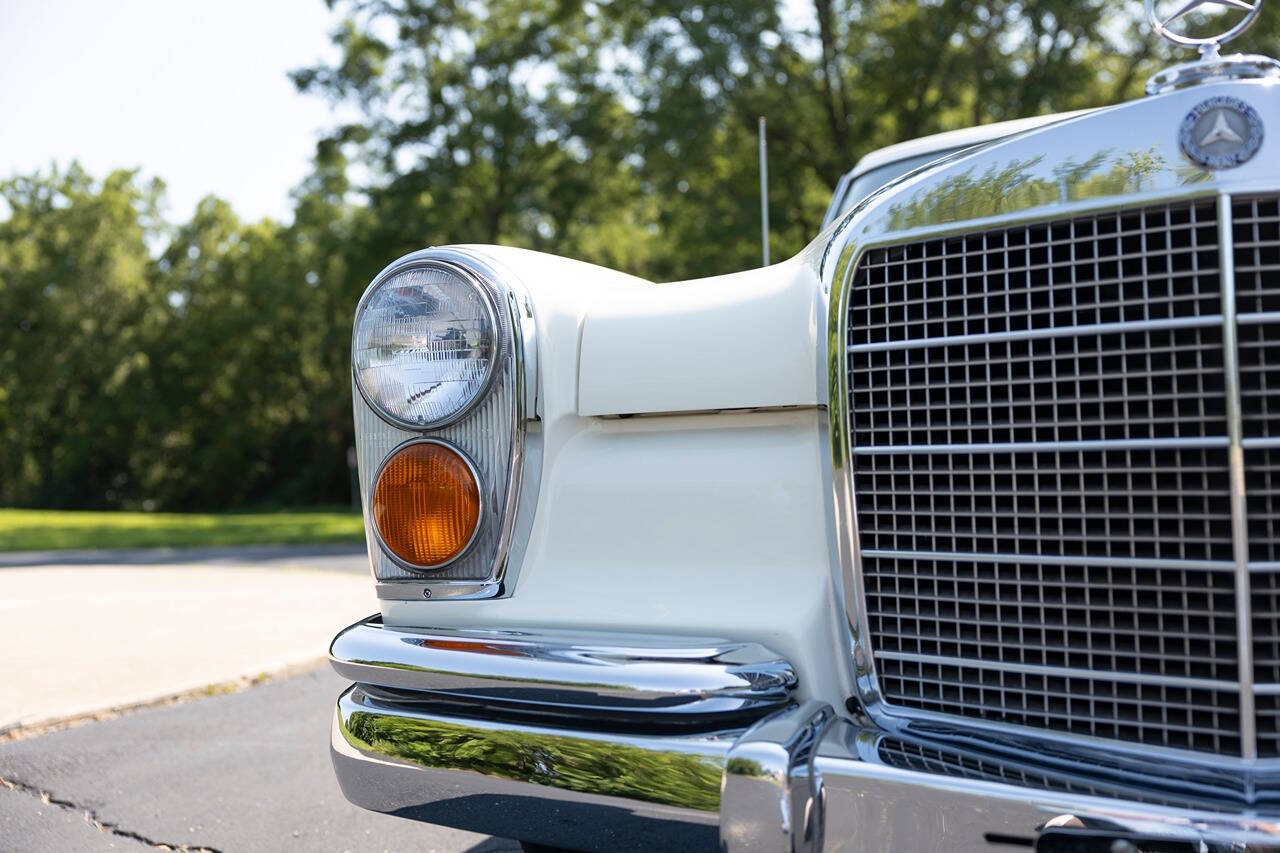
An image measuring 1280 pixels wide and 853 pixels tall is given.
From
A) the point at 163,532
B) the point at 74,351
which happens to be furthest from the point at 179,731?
the point at 74,351

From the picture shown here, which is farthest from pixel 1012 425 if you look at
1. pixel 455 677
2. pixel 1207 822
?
pixel 455 677

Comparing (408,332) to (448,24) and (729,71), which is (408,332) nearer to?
(729,71)

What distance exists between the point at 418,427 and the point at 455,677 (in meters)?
0.45

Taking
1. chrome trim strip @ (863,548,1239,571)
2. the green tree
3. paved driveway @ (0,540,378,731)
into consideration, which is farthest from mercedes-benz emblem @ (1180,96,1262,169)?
the green tree

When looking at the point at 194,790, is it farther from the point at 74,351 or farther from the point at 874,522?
the point at 74,351

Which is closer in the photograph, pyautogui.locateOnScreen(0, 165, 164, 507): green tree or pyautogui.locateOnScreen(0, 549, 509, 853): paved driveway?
pyautogui.locateOnScreen(0, 549, 509, 853): paved driveway

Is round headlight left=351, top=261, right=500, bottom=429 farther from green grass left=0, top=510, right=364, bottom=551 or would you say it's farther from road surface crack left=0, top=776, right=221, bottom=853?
green grass left=0, top=510, right=364, bottom=551

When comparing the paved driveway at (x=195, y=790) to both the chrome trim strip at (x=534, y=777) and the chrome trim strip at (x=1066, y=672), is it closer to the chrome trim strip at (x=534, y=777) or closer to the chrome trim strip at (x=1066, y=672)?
the chrome trim strip at (x=534, y=777)

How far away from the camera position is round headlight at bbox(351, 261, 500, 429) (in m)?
1.87

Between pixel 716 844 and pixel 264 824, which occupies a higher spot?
pixel 716 844

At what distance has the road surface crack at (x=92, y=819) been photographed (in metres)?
2.61

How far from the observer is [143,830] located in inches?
107

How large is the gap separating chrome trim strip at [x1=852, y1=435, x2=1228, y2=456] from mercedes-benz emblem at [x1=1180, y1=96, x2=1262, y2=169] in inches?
13.7

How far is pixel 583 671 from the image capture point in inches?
63.7
